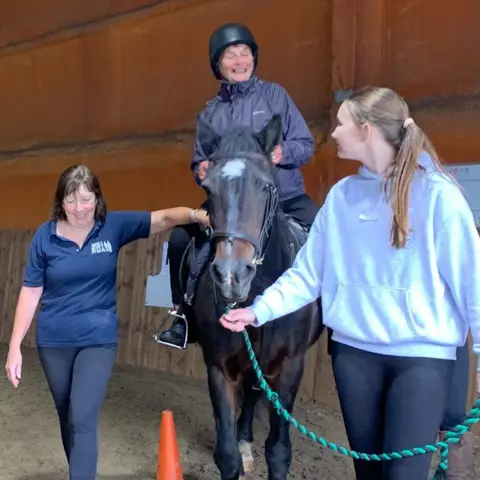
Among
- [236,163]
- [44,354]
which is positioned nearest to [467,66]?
[236,163]

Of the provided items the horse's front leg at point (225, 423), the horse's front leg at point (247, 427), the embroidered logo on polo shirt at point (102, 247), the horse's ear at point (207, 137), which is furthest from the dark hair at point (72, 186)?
the horse's front leg at point (247, 427)

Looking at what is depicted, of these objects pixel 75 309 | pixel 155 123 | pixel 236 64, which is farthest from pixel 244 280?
pixel 155 123

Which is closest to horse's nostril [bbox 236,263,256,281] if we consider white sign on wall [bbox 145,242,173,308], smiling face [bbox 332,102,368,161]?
smiling face [bbox 332,102,368,161]

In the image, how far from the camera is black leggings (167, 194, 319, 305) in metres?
3.09

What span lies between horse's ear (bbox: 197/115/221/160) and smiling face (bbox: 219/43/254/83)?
1.92 ft

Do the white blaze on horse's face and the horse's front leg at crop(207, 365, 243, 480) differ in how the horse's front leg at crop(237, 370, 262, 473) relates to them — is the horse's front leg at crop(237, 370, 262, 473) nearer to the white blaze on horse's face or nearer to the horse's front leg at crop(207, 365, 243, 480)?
the horse's front leg at crop(207, 365, 243, 480)

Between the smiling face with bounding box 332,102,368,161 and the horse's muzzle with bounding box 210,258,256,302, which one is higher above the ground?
the smiling face with bounding box 332,102,368,161

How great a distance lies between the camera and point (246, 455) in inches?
139

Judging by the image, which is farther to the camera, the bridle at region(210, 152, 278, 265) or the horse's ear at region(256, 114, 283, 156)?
the horse's ear at region(256, 114, 283, 156)

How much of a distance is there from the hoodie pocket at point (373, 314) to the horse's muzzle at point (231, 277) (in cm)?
39

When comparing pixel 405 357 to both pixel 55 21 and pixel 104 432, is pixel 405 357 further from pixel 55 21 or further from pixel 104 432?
pixel 55 21

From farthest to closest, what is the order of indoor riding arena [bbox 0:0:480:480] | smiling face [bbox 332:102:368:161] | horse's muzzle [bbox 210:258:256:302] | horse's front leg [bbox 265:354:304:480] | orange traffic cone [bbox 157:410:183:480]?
indoor riding arena [bbox 0:0:480:480] < orange traffic cone [bbox 157:410:183:480] < horse's front leg [bbox 265:354:304:480] < horse's muzzle [bbox 210:258:256:302] < smiling face [bbox 332:102:368:161]

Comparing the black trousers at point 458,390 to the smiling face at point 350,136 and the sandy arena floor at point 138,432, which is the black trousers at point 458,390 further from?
the sandy arena floor at point 138,432

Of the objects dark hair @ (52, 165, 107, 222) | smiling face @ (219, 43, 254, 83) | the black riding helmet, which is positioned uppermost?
the black riding helmet
